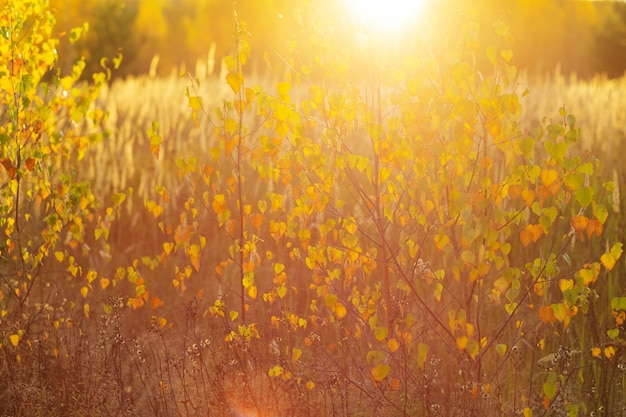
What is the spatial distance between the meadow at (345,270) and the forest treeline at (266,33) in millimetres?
17534

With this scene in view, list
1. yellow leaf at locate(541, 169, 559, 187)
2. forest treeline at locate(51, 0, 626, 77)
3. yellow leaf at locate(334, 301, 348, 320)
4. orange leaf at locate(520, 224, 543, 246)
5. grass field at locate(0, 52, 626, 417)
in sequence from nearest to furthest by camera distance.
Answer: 1. yellow leaf at locate(541, 169, 559, 187)
2. orange leaf at locate(520, 224, 543, 246)
3. yellow leaf at locate(334, 301, 348, 320)
4. grass field at locate(0, 52, 626, 417)
5. forest treeline at locate(51, 0, 626, 77)

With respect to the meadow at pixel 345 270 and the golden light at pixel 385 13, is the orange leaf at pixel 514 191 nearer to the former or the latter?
the meadow at pixel 345 270

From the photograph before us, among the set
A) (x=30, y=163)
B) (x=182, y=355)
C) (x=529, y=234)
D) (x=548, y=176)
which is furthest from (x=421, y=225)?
(x=30, y=163)

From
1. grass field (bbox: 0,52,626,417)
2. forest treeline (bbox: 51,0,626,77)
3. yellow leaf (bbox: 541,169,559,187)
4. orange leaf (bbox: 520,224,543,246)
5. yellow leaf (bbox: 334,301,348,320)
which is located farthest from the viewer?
forest treeline (bbox: 51,0,626,77)

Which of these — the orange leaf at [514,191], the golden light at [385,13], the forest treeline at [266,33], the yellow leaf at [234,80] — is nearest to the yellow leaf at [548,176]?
the orange leaf at [514,191]

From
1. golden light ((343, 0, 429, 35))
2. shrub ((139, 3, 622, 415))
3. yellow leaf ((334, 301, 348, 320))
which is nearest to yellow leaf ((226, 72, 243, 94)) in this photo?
shrub ((139, 3, 622, 415))

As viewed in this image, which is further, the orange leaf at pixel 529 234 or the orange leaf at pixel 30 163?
the orange leaf at pixel 30 163

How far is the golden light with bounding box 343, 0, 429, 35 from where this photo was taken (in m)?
3.02

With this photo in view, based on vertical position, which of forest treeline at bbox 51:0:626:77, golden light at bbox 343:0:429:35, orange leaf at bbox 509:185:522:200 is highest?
forest treeline at bbox 51:0:626:77

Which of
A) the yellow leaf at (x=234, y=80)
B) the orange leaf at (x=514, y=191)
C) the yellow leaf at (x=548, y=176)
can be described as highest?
the yellow leaf at (x=234, y=80)

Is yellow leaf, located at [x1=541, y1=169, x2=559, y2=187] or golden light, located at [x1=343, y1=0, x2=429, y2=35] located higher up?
golden light, located at [x1=343, y1=0, x2=429, y2=35]

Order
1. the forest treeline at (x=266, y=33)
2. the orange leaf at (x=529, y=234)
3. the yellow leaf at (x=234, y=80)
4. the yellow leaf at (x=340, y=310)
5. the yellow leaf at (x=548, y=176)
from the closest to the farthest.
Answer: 1. the yellow leaf at (x=548, y=176)
2. the orange leaf at (x=529, y=234)
3. the yellow leaf at (x=234, y=80)
4. the yellow leaf at (x=340, y=310)
5. the forest treeline at (x=266, y=33)

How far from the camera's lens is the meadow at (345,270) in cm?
304

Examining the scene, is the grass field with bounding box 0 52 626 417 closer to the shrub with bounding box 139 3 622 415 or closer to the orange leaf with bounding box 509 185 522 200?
the shrub with bounding box 139 3 622 415
